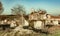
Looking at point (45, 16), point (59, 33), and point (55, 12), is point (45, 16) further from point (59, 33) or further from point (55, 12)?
point (59, 33)

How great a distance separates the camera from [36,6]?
4480 millimetres

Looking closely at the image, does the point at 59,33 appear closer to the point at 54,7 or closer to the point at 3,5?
the point at 54,7

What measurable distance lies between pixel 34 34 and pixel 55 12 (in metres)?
0.82

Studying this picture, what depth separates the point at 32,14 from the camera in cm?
445

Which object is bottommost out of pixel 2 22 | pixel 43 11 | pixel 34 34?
pixel 34 34

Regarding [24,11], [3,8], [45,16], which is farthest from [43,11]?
[3,8]

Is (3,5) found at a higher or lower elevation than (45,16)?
higher

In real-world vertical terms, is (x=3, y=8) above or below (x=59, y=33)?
above

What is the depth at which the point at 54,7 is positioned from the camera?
14.7ft

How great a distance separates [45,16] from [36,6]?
1.21 ft

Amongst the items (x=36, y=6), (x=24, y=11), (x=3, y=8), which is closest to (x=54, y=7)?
(x=36, y=6)

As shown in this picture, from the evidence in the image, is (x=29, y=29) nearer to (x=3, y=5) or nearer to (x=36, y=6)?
(x=36, y=6)

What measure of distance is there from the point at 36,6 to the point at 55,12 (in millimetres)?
539

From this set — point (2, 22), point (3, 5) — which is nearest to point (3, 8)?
point (3, 5)
